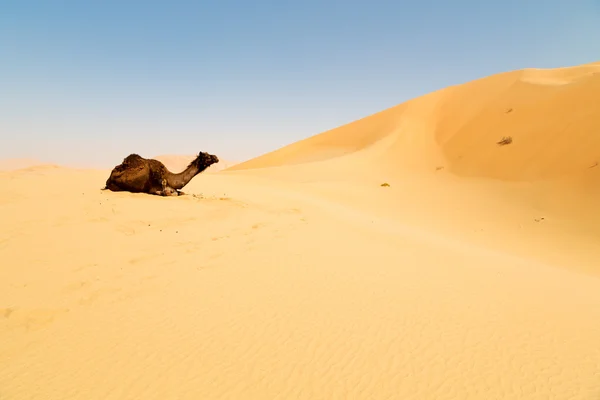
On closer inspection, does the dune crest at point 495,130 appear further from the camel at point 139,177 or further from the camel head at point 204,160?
the camel at point 139,177

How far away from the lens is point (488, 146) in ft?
71.5

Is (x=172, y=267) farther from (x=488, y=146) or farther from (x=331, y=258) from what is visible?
(x=488, y=146)

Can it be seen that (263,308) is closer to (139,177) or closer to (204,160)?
(139,177)

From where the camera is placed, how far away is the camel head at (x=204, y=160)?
11.2m

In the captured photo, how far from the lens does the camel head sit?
1121 centimetres

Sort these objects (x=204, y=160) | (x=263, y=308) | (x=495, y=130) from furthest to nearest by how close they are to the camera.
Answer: (x=495, y=130), (x=204, y=160), (x=263, y=308)

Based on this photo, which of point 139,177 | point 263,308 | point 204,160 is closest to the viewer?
point 263,308

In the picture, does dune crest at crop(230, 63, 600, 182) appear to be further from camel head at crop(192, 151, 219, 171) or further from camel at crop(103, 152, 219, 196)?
camel at crop(103, 152, 219, 196)

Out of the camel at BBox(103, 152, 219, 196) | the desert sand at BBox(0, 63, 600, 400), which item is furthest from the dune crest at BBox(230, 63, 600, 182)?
the camel at BBox(103, 152, 219, 196)

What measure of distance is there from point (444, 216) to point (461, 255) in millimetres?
8359

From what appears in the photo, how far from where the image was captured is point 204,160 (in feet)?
37.1

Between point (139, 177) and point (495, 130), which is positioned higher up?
point (495, 130)

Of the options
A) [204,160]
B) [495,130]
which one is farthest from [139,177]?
[495,130]

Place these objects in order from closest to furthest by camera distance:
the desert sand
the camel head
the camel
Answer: the desert sand, the camel, the camel head
